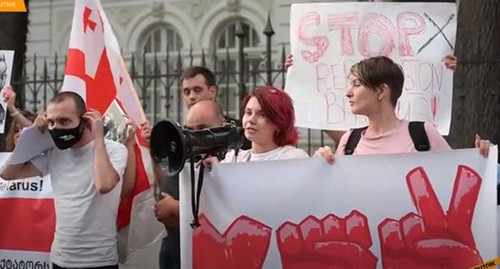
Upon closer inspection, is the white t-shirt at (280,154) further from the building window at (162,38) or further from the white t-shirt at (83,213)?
the building window at (162,38)

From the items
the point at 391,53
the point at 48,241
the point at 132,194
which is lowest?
the point at 48,241

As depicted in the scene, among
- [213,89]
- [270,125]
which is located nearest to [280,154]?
[270,125]

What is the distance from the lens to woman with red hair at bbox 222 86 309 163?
3719mm

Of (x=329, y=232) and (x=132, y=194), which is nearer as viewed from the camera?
(x=329, y=232)

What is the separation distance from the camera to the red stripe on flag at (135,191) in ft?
14.8

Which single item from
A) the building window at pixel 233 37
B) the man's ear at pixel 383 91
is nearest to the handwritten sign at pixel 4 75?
the man's ear at pixel 383 91

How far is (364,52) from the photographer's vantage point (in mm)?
4824

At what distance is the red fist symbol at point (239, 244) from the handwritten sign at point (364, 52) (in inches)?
47.6

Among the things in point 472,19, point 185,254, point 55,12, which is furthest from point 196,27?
point 185,254

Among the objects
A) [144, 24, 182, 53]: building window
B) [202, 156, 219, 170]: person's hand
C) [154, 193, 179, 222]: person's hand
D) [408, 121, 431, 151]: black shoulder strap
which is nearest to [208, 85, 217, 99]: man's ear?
[154, 193, 179, 222]: person's hand

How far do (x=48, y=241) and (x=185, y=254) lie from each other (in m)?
1.27

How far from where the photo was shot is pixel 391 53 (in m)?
4.82

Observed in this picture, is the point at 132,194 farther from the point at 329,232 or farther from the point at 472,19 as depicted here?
the point at 472,19

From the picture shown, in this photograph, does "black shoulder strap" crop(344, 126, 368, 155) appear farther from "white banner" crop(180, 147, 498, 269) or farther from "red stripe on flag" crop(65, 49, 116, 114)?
"red stripe on flag" crop(65, 49, 116, 114)
